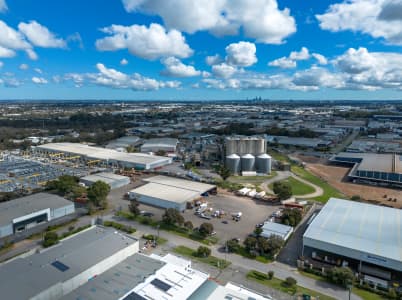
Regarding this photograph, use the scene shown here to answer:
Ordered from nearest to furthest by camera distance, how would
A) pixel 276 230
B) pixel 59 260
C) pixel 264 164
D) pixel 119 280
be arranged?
pixel 119 280
pixel 59 260
pixel 276 230
pixel 264 164

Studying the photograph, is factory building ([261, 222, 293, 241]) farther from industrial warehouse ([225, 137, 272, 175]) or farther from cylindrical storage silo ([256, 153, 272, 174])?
cylindrical storage silo ([256, 153, 272, 174])

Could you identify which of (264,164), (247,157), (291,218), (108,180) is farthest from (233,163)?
(291,218)

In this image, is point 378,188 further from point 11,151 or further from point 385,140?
point 11,151

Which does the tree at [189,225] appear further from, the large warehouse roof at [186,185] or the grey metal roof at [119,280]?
the large warehouse roof at [186,185]

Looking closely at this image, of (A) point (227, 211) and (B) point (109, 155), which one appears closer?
(A) point (227, 211)

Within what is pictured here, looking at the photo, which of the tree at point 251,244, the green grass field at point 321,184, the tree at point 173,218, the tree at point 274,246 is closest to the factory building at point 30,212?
the tree at point 173,218

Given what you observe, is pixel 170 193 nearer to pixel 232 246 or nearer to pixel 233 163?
pixel 232 246
